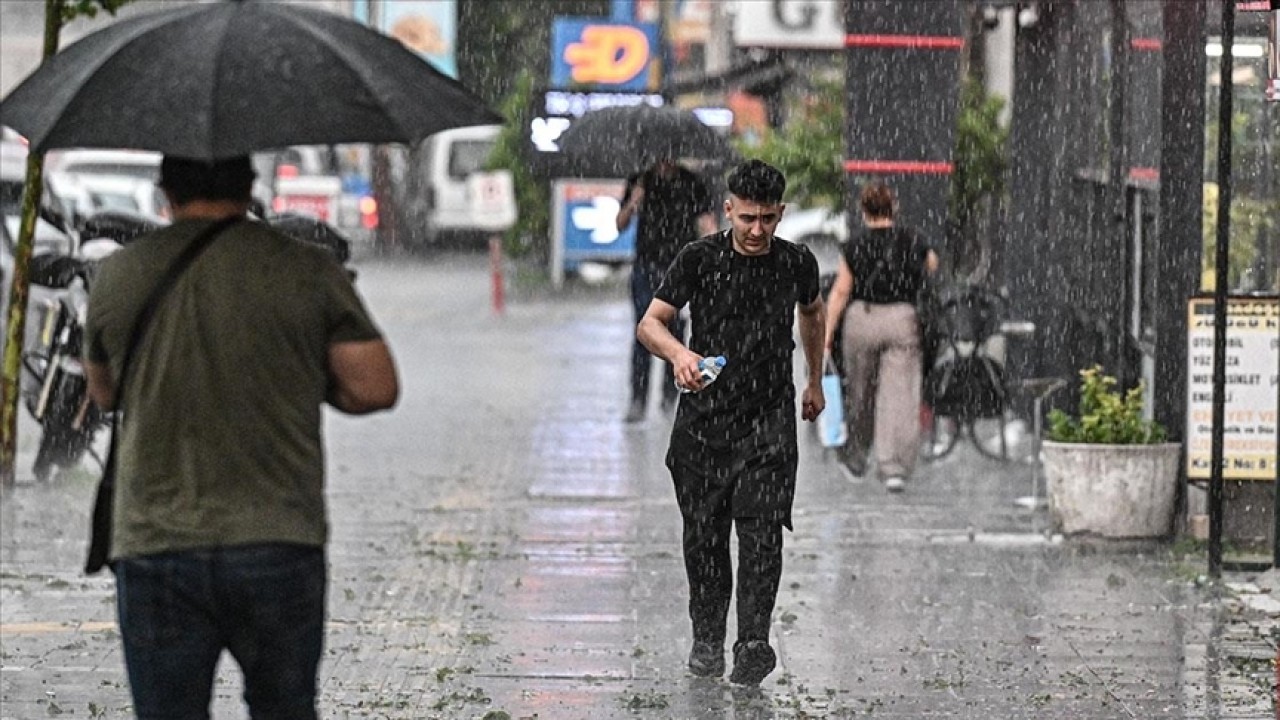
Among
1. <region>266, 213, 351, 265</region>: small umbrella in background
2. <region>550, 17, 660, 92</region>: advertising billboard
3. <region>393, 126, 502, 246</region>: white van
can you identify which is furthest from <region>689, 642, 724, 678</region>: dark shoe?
<region>393, 126, 502, 246</region>: white van

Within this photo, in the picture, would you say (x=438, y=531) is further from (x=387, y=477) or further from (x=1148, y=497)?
(x=1148, y=497)

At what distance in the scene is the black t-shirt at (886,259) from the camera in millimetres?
12625

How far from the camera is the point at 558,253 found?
31.0 meters

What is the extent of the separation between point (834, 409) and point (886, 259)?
1.09m

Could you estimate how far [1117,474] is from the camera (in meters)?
10.8

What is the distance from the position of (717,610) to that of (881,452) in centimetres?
512

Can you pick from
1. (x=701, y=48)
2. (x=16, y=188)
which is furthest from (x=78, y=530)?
(x=701, y=48)

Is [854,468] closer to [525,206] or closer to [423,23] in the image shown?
[423,23]

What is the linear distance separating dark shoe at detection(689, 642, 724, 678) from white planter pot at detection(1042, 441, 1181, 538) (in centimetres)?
336

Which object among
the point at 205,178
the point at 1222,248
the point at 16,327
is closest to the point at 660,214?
the point at 16,327

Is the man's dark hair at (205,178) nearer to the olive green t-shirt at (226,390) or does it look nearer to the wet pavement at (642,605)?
the olive green t-shirt at (226,390)

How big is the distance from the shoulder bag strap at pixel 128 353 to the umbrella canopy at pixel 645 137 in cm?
991

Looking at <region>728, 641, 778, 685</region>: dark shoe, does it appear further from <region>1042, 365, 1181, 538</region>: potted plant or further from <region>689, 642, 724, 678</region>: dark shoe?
<region>1042, 365, 1181, 538</region>: potted plant

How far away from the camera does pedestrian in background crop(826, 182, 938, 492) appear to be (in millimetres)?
12641
